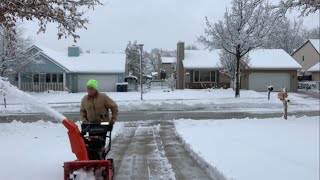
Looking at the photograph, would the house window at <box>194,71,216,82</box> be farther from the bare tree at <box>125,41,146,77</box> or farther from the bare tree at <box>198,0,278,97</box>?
the bare tree at <box>125,41,146,77</box>

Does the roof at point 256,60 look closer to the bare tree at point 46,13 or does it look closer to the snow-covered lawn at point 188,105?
the snow-covered lawn at point 188,105

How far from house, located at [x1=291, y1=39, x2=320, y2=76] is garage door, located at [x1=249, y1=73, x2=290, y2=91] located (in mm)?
13737

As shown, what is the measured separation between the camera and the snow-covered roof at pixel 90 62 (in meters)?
43.4

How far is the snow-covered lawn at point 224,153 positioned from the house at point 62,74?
93.9 ft

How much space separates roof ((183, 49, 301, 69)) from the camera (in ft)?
146

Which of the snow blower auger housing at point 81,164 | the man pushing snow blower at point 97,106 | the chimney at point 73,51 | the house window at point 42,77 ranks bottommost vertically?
the snow blower auger housing at point 81,164

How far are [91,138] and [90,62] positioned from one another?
39603 mm

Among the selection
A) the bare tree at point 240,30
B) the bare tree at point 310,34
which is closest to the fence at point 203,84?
the bare tree at point 240,30

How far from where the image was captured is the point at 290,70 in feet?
147

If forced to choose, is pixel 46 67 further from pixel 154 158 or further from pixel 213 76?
pixel 154 158

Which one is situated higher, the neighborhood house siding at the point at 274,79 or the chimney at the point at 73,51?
the chimney at the point at 73,51

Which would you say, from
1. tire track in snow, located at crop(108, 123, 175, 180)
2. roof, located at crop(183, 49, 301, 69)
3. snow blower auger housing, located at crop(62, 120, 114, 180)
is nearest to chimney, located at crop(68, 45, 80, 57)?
roof, located at crop(183, 49, 301, 69)

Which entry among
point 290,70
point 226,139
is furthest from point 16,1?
point 290,70

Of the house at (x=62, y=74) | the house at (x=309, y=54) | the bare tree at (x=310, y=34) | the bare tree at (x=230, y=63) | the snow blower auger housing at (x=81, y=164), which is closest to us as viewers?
the snow blower auger housing at (x=81, y=164)
